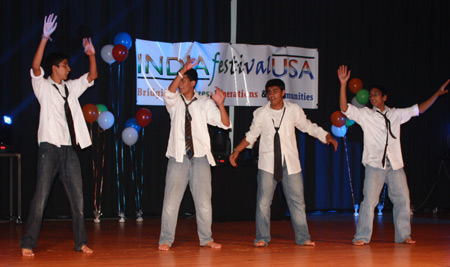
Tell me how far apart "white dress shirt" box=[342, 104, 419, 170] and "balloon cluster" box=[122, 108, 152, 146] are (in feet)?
9.74

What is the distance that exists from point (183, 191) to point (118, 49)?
9.48 feet

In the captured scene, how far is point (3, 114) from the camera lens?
23.5 feet

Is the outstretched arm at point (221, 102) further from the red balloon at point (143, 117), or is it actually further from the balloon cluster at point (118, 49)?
the balloon cluster at point (118, 49)

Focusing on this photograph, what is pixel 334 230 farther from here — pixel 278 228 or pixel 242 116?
pixel 242 116

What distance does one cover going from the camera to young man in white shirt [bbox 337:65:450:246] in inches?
215

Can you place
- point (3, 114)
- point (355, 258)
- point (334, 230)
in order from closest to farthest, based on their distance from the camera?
point (355, 258) → point (334, 230) → point (3, 114)

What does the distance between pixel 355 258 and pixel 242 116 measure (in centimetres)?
427

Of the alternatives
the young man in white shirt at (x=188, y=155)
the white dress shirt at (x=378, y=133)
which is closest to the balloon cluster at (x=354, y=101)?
the white dress shirt at (x=378, y=133)

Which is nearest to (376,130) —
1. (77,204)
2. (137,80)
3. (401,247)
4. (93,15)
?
(401,247)

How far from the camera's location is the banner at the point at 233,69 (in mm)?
7988

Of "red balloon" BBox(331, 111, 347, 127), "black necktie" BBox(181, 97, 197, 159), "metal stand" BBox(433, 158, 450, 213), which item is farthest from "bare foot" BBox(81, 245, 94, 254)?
"metal stand" BBox(433, 158, 450, 213)

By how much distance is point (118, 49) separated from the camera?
720 centimetres

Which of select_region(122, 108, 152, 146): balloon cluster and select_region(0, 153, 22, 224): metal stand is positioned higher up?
select_region(122, 108, 152, 146): balloon cluster

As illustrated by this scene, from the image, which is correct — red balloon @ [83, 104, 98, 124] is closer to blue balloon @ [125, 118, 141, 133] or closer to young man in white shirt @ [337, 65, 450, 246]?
blue balloon @ [125, 118, 141, 133]
